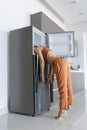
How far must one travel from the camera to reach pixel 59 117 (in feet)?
9.69

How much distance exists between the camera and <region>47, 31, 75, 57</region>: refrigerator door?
3834 millimetres

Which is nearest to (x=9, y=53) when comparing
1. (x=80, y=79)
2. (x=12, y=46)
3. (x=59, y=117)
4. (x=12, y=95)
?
(x=12, y=46)

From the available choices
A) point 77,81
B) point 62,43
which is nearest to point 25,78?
point 62,43

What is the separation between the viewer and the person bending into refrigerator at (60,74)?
9.78ft

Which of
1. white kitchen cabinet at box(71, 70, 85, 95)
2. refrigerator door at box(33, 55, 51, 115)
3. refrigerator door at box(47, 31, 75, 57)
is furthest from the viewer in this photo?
white kitchen cabinet at box(71, 70, 85, 95)

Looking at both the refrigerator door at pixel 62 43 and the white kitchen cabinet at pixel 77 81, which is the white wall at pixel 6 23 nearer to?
the refrigerator door at pixel 62 43

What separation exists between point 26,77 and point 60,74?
57cm

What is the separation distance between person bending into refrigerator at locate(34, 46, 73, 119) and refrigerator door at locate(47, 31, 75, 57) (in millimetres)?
726

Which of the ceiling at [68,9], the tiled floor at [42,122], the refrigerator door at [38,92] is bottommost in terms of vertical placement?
the tiled floor at [42,122]

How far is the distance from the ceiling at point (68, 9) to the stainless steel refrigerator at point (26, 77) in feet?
6.96

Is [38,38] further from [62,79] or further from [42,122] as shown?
[42,122]

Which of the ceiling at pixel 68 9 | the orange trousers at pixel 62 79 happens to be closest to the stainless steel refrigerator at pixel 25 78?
the orange trousers at pixel 62 79

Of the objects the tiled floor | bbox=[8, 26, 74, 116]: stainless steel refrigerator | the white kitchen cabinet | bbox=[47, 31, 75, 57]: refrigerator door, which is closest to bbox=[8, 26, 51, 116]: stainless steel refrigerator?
bbox=[8, 26, 74, 116]: stainless steel refrigerator

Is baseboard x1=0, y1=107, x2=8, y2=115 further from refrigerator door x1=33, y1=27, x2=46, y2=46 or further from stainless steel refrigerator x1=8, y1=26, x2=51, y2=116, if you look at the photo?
refrigerator door x1=33, y1=27, x2=46, y2=46
